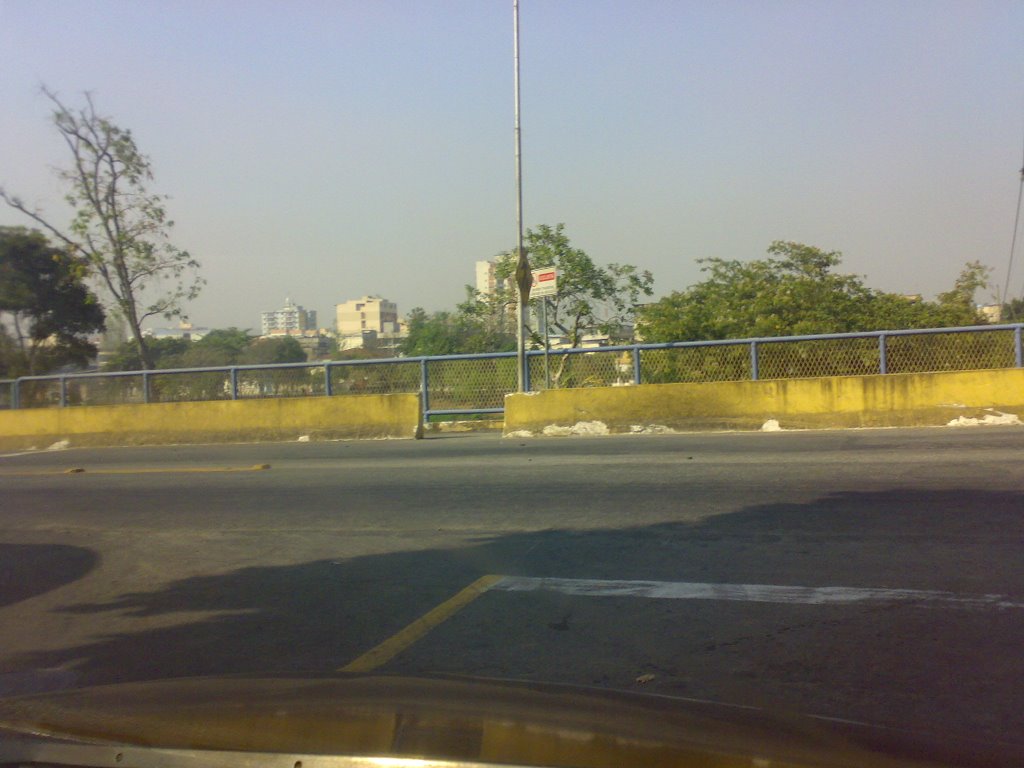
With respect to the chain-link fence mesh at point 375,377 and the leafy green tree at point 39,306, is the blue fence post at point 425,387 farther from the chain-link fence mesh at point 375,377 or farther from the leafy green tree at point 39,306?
the leafy green tree at point 39,306

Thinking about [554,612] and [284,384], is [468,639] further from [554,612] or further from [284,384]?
[284,384]

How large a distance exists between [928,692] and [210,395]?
16.4 m

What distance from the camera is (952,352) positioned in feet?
46.5

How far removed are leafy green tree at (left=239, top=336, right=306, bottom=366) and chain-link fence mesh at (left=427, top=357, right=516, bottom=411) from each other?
1680 cm

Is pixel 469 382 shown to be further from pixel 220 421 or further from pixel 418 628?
pixel 418 628

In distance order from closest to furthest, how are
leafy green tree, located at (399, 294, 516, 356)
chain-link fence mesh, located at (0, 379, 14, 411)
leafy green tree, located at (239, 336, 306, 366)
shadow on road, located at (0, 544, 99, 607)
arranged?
shadow on road, located at (0, 544, 99, 607) < chain-link fence mesh, located at (0, 379, 14, 411) < leafy green tree, located at (399, 294, 516, 356) < leafy green tree, located at (239, 336, 306, 366)

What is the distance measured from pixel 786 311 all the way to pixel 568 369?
12569mm

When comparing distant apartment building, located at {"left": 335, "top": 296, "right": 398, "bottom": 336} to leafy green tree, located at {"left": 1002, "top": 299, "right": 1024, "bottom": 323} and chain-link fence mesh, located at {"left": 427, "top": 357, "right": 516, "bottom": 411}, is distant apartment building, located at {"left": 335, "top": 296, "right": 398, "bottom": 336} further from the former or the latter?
chain-link fence mesh, located at {"left": 427, "top": 357, "right": 516, "bottom": 411}

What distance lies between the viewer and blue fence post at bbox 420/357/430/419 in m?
17.3

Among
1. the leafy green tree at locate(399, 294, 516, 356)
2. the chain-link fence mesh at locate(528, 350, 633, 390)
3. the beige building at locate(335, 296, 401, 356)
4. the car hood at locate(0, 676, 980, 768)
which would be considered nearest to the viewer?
the car hood at locate(0, 676, 980, 768)

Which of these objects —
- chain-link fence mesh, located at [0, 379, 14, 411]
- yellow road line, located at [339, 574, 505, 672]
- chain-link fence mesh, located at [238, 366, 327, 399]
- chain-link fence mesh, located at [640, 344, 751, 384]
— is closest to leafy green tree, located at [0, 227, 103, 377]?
chain-link fence mesh, located at [0, 379, 14, 411]

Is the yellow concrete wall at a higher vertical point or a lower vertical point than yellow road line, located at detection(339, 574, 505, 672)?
higher

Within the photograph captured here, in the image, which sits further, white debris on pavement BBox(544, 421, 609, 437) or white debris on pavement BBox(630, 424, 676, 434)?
white debris on pavement BBox(544, 421, 609, 437)

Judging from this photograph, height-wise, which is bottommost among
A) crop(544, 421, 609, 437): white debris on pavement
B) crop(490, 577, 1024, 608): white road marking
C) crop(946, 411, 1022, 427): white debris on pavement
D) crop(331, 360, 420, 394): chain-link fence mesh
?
crop(490, 577, 1024, 608): white road marking
